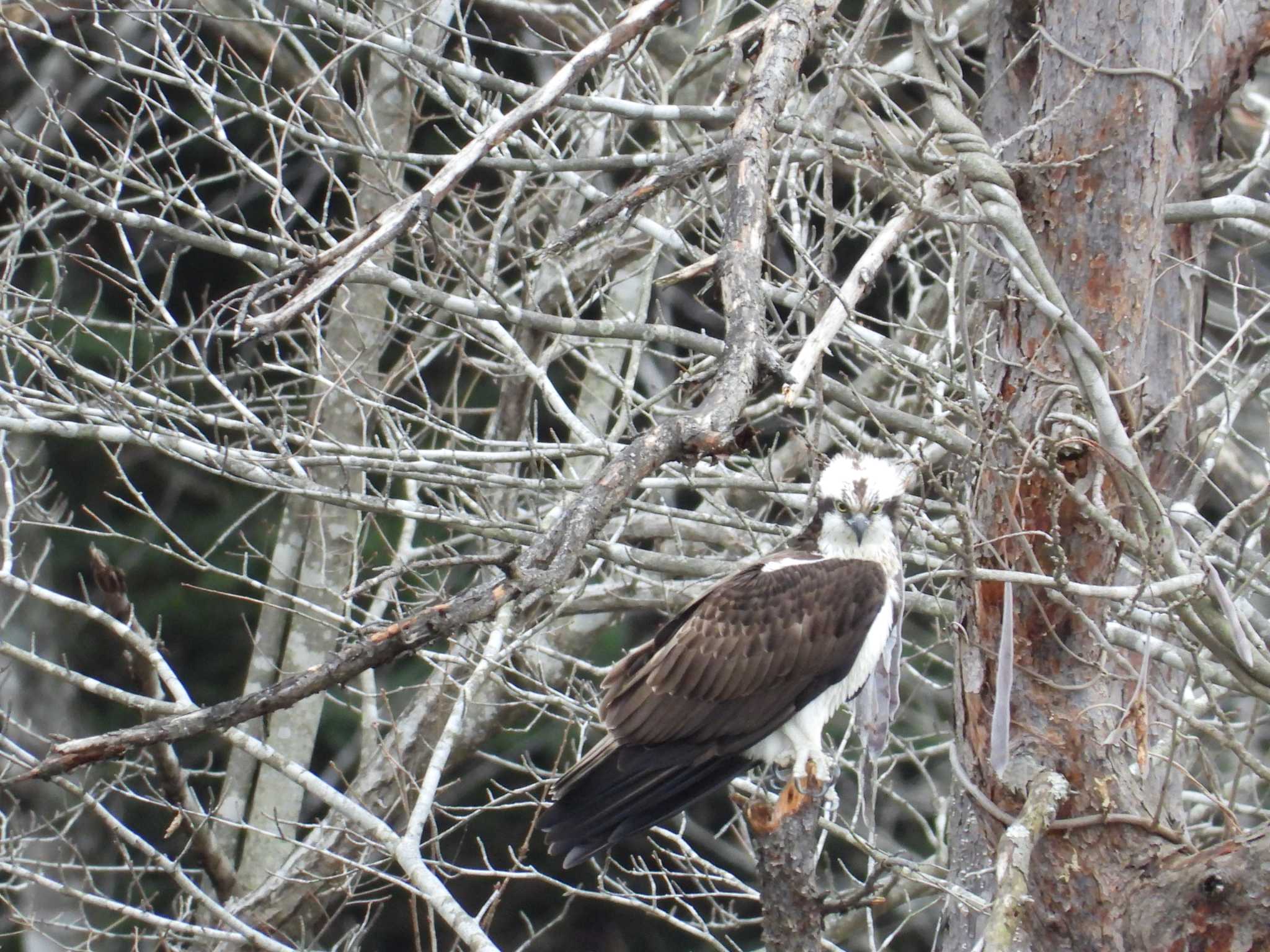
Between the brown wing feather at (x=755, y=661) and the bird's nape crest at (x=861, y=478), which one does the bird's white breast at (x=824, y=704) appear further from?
the bird's nape crest at (x=861, y=478)

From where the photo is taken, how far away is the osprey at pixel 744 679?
399 centimetres

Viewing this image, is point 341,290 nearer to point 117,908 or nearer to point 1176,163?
point 117,908

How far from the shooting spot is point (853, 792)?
27.4ft

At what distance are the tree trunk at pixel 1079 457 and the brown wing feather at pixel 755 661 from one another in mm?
422

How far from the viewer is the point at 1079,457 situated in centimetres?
354

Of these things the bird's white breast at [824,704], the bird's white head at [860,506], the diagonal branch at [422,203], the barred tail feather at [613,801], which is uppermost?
the diagonal branch at [422,203]

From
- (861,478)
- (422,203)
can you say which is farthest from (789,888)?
(422,203)

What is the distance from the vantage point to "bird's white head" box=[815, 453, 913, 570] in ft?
13.7

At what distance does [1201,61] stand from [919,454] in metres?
1.48

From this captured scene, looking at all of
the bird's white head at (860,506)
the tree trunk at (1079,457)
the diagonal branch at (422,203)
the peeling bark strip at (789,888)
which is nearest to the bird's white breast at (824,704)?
the bird's white head at (860,506)

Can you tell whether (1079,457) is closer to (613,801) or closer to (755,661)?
(755,661)

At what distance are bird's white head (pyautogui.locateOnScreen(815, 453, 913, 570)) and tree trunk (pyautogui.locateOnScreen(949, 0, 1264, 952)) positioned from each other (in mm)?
402

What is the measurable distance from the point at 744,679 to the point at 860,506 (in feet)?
2.00

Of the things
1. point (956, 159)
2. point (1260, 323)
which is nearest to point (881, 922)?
point (1260, 323)
